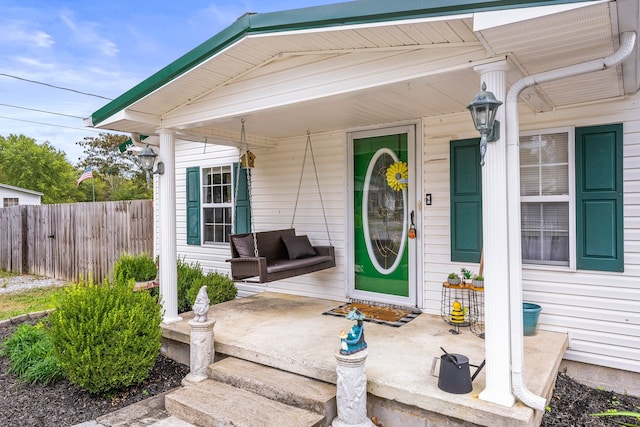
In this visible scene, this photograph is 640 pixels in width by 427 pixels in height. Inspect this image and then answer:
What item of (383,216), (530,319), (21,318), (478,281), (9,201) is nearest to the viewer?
(530,319)

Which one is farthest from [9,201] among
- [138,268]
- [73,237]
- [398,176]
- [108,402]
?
[398,176]

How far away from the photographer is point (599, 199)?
11.5 feet

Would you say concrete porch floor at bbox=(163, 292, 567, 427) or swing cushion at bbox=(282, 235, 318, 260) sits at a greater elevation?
swing cushion at bbox=(282, 235, 318, 260)

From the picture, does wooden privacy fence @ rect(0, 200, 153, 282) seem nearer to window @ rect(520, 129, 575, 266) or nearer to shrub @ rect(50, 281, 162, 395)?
shrub @ rect(50, 281, 162, 395)

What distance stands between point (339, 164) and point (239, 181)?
1.74m

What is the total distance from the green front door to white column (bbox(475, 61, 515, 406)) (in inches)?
87.9

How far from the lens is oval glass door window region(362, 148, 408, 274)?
191 inches

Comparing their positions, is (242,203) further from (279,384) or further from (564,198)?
(564,198)

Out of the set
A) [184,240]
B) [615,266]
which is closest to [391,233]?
[615,266]

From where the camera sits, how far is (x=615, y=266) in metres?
3.45

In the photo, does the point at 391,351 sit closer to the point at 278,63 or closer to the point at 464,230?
the point at 464,230

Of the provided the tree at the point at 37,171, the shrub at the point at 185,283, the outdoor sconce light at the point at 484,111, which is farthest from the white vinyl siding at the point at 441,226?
the tree at the point at 37,171

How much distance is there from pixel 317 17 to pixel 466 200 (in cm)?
243

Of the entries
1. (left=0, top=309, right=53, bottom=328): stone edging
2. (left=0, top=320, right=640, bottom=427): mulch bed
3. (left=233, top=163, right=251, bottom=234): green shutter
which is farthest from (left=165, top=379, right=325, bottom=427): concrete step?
(left=0, top=309, right=53, bottom=328): stone edging
